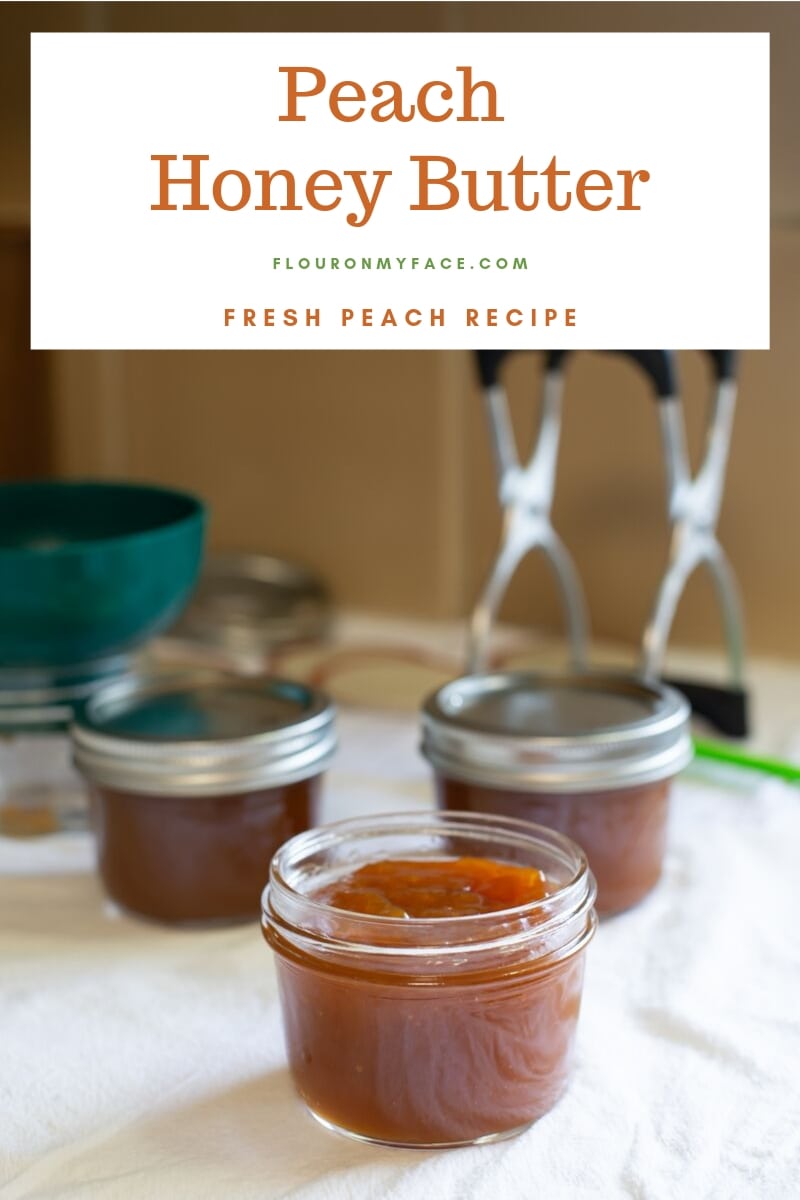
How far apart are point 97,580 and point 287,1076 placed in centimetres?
42

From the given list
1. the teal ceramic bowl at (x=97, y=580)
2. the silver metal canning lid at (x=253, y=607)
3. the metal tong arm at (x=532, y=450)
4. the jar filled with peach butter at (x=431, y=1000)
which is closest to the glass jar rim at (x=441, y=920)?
the jar filled with peach butter at (x=431, y=1000)

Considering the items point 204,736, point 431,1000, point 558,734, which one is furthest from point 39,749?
point 431,1000

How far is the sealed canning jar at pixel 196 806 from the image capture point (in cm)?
88

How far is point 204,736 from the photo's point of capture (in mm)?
909

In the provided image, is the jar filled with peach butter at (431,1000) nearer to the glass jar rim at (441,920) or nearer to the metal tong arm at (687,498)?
the glass jar rim at (441,920)

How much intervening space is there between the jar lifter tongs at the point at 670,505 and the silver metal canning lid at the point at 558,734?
147 mm

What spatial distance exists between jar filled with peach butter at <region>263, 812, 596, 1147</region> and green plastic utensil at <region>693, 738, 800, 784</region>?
42cm

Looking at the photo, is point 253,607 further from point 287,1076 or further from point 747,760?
point 287,1076

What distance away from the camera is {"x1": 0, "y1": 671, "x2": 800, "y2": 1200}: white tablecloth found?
642mm

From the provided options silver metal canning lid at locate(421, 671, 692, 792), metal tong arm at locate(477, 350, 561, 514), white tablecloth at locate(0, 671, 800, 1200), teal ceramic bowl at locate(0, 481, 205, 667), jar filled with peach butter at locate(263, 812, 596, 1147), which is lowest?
white tablecloth at locate(0, 671, 800, 1200)

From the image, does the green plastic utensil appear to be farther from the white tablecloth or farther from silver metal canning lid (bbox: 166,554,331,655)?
silver metal canning lid (bbox: 166,554,331,655)

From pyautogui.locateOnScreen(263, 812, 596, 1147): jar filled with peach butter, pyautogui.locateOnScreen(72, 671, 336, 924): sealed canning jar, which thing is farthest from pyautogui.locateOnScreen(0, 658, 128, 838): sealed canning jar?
pyautogui.locateOnScreen(263, 812, 596, 1147): jar filled with peach butter
